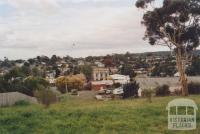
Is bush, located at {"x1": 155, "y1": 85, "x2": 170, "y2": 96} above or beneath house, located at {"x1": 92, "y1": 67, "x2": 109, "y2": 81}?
above

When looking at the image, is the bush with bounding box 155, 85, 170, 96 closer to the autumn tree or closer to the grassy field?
the autumn tree

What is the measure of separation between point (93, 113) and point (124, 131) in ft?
8.06

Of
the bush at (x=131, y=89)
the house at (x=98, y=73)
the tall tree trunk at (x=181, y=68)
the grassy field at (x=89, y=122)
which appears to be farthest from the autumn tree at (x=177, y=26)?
the house at (x=98, y=73)

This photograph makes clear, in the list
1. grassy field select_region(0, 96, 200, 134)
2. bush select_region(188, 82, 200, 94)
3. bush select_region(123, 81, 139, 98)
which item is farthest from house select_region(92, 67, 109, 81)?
grassy field select_region(0, 96, 200, 134)

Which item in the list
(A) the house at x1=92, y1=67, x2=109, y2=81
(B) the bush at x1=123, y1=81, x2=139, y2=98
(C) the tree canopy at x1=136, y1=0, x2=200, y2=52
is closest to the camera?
(C) the tree canopy at x1=136, y1=0, x2=200, y2=52

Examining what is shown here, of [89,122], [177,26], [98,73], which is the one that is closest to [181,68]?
[177,26]

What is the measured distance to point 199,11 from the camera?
105ft

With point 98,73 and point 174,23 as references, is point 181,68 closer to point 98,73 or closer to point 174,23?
point 174,23

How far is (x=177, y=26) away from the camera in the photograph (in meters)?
33.1

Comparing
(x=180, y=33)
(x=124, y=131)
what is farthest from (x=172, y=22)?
(x=124, y=131)

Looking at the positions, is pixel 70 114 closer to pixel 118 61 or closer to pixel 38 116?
pixel 38 116

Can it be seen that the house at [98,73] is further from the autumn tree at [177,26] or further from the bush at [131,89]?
the autumn tree at [177,26]

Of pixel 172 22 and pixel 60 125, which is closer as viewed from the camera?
pixel 60 125

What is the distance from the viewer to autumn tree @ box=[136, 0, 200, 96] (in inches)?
1267
